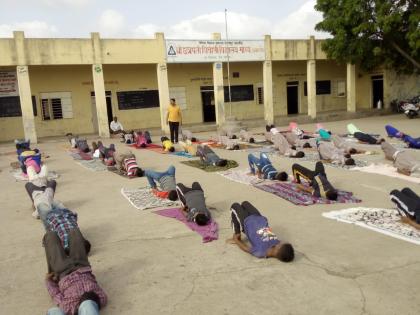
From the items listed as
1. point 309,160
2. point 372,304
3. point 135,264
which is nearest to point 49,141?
point 309,160

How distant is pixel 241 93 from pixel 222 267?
65.7 ft

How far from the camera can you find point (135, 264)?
4.37m

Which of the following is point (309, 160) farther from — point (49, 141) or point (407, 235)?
point (49, 141)

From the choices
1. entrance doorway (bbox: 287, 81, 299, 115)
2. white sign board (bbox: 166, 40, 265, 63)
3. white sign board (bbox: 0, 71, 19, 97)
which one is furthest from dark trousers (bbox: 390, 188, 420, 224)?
entrance doorway (bbox: 287, 81, 299, 115)

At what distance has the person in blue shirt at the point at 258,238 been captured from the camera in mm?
4133

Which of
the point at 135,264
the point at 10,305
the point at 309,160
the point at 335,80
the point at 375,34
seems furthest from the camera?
the point at 335,80

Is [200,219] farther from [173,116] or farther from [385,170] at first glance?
[173,116]

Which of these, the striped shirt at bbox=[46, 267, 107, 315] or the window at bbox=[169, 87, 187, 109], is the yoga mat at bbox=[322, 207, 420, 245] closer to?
the striped shirt at bbox=[46, 267, 107, 315]

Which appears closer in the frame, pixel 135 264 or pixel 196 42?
pixel 135 264

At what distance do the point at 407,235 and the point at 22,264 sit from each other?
4.13 metres

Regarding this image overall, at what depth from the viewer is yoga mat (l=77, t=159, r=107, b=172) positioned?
10422mm

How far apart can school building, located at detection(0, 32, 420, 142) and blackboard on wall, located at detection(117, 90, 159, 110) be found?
0.05 meters

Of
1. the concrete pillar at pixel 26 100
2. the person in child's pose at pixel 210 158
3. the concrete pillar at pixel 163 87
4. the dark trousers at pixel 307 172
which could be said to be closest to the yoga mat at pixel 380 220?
the dark trousers at pixel 307 172

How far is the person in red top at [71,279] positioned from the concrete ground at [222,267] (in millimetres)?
135
